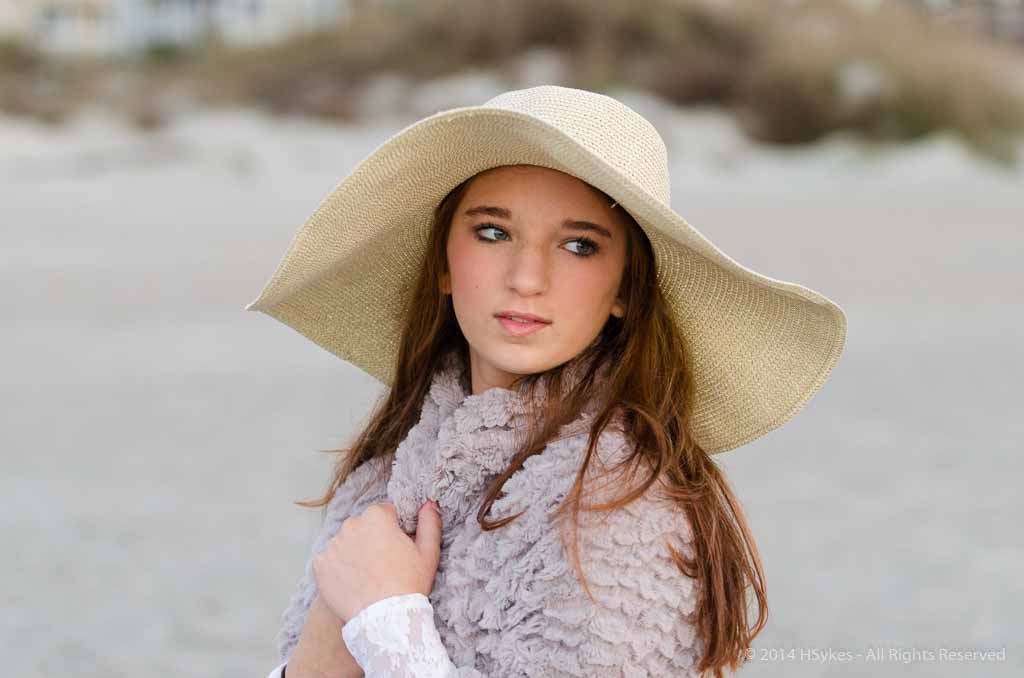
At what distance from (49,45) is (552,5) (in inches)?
191

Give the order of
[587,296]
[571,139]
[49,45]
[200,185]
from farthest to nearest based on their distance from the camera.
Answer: [49,45], [200,185], [587,296], [571,139]

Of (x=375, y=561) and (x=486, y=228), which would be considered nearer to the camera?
(x=375, y=561)

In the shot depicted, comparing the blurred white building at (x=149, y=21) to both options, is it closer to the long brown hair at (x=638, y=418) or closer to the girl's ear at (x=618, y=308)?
the long brown hair at (x=638, y=418)

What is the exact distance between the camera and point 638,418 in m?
1.62

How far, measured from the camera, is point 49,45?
545 inches

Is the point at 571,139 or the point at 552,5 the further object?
the point at 552,5

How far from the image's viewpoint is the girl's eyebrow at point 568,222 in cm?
165

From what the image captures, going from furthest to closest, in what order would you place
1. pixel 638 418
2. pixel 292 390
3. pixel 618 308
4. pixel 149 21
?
pixel 149 21
pixel 292 390
pixel 618 308
pixel 638 418

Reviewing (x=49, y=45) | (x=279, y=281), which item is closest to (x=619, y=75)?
(x=49, y=45)

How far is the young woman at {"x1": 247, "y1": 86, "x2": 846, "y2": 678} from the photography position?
1.50 m

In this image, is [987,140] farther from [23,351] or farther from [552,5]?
[23,351]

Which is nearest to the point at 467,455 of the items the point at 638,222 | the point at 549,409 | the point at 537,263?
the point at 549,409

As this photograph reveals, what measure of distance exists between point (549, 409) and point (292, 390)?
5383 mm

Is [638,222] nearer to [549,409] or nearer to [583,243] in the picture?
[583,243]
